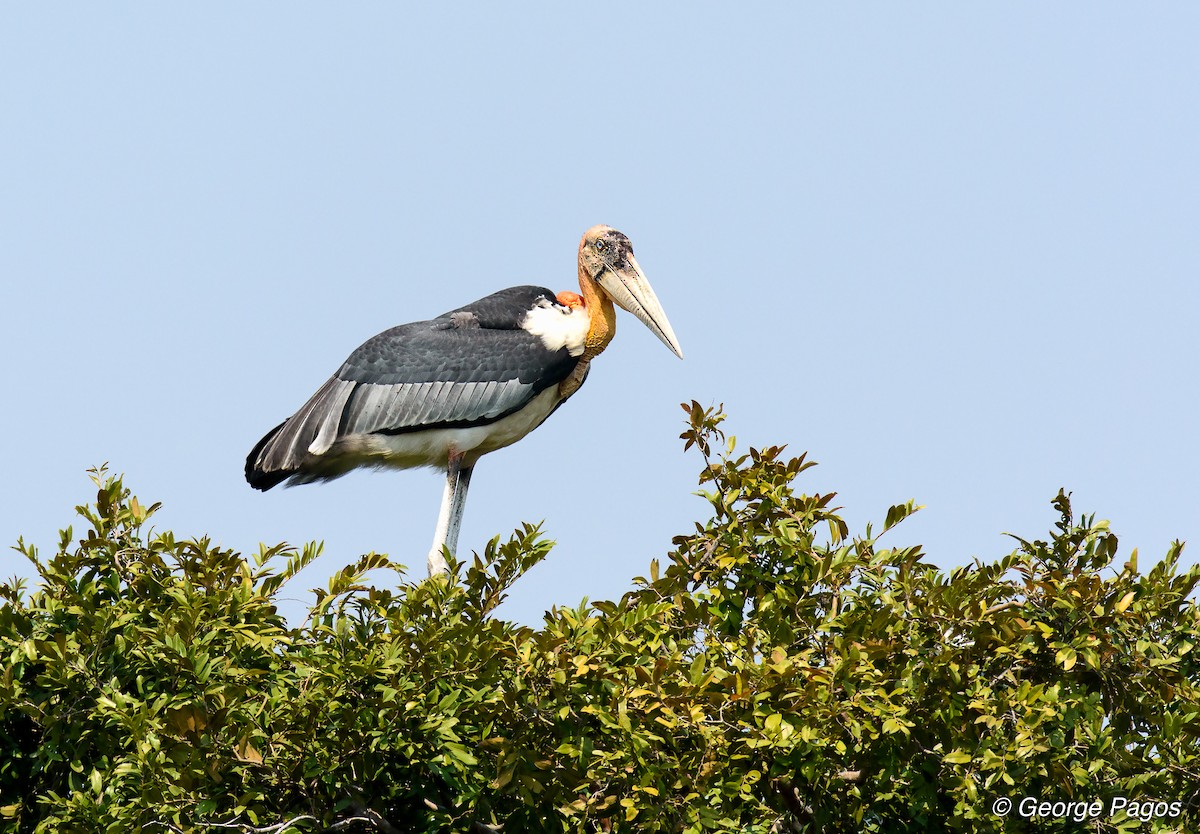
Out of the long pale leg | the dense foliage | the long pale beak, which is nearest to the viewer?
the dense foliage

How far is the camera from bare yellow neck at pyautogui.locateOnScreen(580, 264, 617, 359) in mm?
11430

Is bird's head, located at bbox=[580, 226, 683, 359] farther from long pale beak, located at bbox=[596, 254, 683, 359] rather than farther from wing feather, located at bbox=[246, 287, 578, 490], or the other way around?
wing feather, located at bbox=[246, 287, 578, 490]

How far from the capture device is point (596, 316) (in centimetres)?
1149

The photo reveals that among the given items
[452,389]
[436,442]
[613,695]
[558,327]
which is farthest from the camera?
[558,327]

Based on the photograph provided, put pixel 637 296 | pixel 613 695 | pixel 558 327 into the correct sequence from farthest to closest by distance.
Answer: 1. pixel 637 296
2. pixel 558 327
3. pixel 613 695

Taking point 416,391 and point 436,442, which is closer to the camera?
point 416,391

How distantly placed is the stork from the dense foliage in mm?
3603

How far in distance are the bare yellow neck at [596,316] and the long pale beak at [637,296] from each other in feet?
0.19

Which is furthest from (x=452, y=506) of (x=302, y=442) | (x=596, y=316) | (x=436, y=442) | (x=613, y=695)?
(x=613, y=695)

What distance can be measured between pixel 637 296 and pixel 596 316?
0.31 m

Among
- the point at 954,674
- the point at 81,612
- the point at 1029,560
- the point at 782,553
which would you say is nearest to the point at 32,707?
the point at 81,612

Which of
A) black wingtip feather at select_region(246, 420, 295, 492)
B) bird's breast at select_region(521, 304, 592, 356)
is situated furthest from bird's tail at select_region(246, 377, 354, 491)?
bird's breast at select_region(521, 304, 592, 356)

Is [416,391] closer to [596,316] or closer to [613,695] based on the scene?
[596,316]

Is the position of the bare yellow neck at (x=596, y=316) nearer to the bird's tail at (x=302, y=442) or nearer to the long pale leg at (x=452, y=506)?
the long pale leg at (x=452, y=506)
